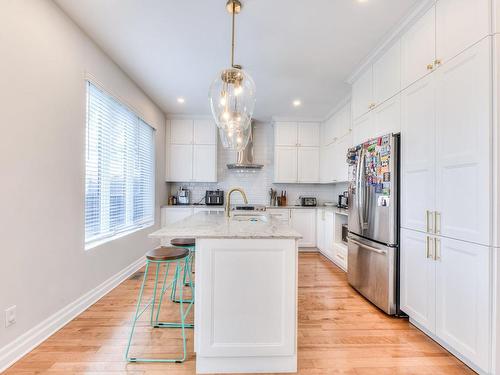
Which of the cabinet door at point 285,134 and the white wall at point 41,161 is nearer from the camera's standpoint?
the white wall at point 41,161

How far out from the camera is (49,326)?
2.06m

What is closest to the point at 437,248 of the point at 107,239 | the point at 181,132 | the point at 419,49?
the point at 419,49

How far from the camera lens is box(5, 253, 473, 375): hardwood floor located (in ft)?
5.67

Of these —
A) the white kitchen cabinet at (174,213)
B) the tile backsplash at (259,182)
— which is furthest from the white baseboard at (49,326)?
the tile backsplash at (259,182)

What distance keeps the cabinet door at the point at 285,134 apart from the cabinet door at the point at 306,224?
136cm

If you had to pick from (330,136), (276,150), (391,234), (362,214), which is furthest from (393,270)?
(276,150)

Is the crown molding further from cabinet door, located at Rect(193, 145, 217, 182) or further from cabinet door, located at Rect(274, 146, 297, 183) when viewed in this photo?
cabinet door, located at Rect(193, 145, 217, 182)

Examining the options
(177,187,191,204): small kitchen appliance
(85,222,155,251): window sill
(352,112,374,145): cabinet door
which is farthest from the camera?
(177,187,191,204): small kitchen appliance

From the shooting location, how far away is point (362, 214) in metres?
2.81

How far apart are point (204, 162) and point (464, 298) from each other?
4.38m

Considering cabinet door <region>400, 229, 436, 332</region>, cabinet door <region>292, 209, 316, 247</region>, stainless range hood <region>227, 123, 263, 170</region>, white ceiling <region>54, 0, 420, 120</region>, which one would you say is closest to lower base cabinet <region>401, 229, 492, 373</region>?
cabinet door <region>400, 229, 436, 332</region>

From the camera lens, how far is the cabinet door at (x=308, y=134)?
5.27m

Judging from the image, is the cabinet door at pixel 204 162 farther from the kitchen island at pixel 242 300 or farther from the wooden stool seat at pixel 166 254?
the kitchen island at pixel 242 300

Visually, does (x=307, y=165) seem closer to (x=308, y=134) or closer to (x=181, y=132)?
(x=308, y=134)
